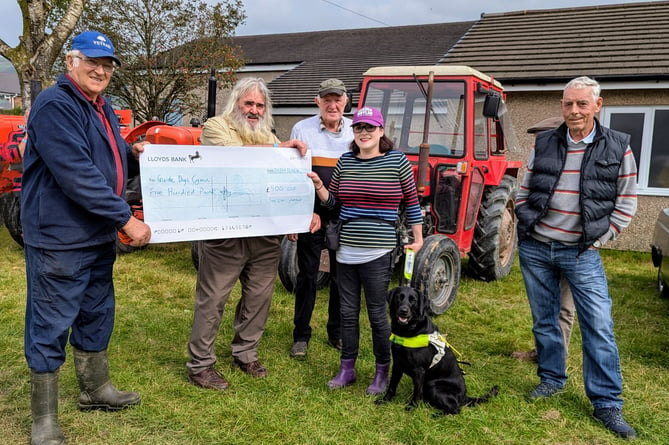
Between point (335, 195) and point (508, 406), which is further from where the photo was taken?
point (335, 195)

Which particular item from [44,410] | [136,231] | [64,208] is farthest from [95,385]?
[64,208]

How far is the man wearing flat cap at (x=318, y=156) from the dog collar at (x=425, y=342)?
907 millimetres

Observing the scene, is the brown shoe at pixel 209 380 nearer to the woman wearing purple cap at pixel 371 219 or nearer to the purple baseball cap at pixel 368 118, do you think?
the woman wearing purple cap at pixel 371 219

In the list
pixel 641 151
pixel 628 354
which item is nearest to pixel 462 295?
pixel 628 354

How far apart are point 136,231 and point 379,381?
1.75 metres

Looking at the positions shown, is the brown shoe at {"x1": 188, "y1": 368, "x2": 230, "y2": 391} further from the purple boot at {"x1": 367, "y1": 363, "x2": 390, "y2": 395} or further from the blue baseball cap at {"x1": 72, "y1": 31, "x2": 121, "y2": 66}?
→ the blue baseball cap at {"x1": 72, "y1": 31, "x2": 121, "y2": 66}

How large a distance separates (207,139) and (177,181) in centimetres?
39

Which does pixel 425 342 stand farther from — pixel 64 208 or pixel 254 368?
pixel 64 208

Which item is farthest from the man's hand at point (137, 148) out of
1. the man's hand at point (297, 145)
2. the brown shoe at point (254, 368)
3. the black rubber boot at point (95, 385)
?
the brown shoe at point (254, 368)

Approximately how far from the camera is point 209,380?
3.55 meters

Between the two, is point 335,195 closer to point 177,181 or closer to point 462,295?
point 177,181

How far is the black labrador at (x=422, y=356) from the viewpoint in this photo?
3.24 meters

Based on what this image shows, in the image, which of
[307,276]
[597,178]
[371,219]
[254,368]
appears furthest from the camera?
[307,276]

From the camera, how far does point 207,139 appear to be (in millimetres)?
3514
